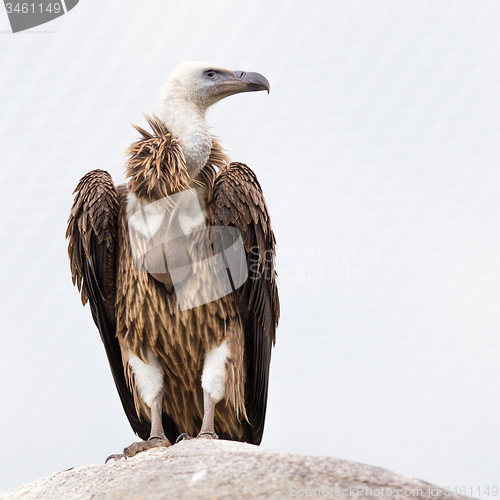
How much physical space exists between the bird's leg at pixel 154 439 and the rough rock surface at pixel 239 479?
462mm

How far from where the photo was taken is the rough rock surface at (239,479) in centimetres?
350

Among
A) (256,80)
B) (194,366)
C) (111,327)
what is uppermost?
(256,80)

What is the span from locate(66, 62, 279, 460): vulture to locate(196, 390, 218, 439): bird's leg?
0.01 metres

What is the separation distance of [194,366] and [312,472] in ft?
6.78

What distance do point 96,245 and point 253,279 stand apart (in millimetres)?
1381

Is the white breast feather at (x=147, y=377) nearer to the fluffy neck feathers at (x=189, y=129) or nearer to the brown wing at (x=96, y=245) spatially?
the brown wing at (x=96, y=245)

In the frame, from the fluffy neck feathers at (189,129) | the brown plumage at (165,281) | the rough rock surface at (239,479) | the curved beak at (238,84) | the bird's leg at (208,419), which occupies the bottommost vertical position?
the bird's leg at (208,419)

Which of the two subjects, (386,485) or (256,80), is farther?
(256,80)

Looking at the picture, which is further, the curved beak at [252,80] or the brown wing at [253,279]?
the curved beak at [252,80]

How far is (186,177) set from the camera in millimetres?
5375

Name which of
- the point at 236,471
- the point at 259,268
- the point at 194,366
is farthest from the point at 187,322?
the point at 236,471

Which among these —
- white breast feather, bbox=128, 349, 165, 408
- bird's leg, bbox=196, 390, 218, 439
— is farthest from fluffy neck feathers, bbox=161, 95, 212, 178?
bird's leg, bbox=196, 390, 218, 439

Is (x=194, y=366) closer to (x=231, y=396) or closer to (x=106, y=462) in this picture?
(x=231, y=396)

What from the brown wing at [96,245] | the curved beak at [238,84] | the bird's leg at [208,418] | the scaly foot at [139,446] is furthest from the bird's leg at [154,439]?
the curved beak at [238,84]
